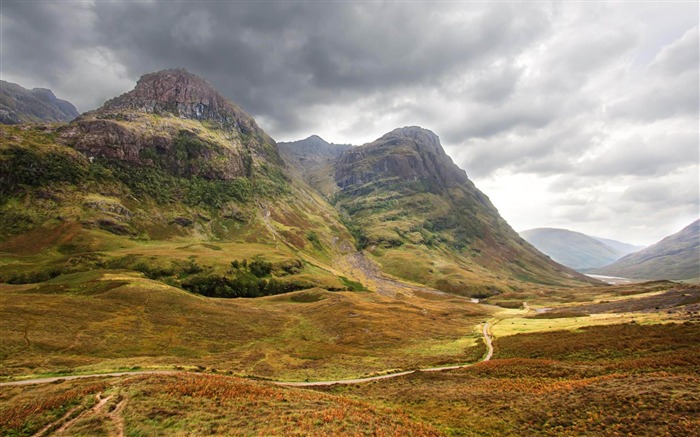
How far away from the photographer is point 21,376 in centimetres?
3884

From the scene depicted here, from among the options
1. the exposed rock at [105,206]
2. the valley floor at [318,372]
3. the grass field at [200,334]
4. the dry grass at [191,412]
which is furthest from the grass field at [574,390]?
the exposed rock at [105,206]


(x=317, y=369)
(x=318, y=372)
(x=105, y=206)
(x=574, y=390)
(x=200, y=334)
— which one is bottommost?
(x=317, y=369)

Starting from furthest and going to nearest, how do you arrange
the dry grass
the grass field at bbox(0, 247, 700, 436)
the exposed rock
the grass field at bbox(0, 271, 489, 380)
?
the exposed rock
the grass field at bbox(0, 271, 489, 380)
the grass field at bbox(0, 247, 700, 436)
the dry grass

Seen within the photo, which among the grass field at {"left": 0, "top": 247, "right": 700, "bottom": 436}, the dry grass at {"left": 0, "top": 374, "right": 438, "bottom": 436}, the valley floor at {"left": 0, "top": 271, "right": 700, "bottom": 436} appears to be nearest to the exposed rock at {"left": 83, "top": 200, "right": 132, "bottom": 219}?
the grass field at {"left": 0, "top": 247, "right": 700, "bottom": 436}

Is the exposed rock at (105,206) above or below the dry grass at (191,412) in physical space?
above

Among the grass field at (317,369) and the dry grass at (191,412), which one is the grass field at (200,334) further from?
the dry grass at (191,412)

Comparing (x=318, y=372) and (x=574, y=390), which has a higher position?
(x=574, y=390)

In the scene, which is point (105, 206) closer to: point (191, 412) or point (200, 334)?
point (200, 334)

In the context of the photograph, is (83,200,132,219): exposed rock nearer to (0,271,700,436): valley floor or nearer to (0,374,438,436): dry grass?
(0,271,700,436): valley floor

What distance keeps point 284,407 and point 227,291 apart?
11695cm

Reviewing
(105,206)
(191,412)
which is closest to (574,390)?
(191,412)

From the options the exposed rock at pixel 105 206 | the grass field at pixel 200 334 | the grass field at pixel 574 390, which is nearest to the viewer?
the grass field at pixel 574 390

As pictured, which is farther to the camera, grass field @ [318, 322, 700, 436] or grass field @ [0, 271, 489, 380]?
grass field @ [0, 271, 489, 380]

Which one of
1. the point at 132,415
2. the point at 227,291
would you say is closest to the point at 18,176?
the point at 227,291
